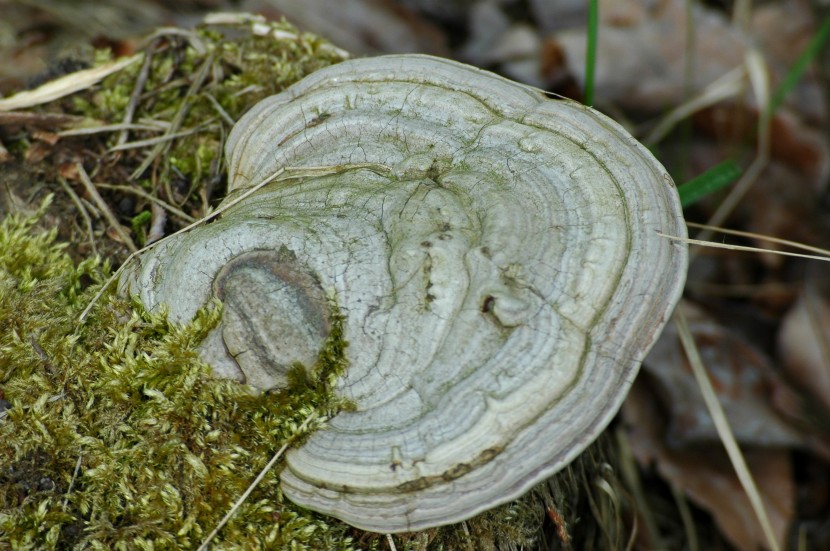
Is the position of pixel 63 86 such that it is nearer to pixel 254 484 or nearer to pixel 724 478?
pixel 254 484

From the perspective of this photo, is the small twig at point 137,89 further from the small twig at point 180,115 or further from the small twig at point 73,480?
the small twig at point 73,480

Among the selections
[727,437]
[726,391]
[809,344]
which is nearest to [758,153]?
[809,344]

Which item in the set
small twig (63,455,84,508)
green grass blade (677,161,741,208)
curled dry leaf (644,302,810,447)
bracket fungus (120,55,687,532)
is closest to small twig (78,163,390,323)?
bracket fungus (120,55,687,532)

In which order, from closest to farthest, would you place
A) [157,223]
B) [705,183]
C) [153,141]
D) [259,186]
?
[259,186]
[157,223]
[153,141]
[705,183]

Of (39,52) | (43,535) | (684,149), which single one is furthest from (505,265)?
(684,149)

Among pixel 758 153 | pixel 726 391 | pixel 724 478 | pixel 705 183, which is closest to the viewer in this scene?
pixel 705 183

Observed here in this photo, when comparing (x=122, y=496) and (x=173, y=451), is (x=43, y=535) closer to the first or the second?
(x=122, y=496)

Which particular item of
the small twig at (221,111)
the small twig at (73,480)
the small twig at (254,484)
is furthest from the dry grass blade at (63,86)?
the small twig at (254,484)
